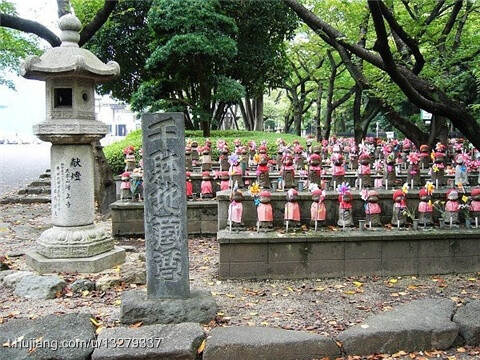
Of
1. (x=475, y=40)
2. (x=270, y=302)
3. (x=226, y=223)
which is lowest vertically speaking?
(x=270, y=302)

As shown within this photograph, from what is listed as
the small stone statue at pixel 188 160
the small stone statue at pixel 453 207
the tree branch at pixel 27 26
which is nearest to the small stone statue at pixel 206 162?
the small stone statue at pixel 188 160

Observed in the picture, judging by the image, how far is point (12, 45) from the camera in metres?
15.1

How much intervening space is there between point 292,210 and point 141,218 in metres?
3.83

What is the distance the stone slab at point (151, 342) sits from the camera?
412 centimetres

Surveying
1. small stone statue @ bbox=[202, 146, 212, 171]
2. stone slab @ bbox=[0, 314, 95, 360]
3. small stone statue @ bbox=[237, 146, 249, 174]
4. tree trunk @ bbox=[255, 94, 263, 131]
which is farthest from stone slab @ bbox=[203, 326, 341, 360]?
tree trunk @ bbox=[255, 94, 263, 131]

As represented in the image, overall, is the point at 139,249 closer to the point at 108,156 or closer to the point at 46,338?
the point at 46,338

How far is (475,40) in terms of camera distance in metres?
12.4

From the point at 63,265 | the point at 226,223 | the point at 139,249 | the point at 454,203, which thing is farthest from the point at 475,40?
the point at 63,265

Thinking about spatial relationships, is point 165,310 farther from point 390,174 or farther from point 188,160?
point 188,160

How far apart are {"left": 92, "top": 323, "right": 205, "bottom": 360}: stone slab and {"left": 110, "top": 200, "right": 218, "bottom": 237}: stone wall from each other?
5.02 metres

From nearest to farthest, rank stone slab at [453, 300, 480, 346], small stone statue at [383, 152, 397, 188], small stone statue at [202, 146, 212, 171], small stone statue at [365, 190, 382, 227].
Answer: stone slab at [453, 300, 480, 346]
small stone statue at [365, 190, 382, 227]
small stone statue at [383, 152, 397, 188]
small stone statue at [202, 146, 212, 171]

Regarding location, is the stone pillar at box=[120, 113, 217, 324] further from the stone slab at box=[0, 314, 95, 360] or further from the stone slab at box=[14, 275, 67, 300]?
the stone slab at box=[14, 275, 67, 300]

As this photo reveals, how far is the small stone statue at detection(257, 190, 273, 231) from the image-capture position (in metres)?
6.82

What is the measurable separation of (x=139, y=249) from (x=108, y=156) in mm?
6584
